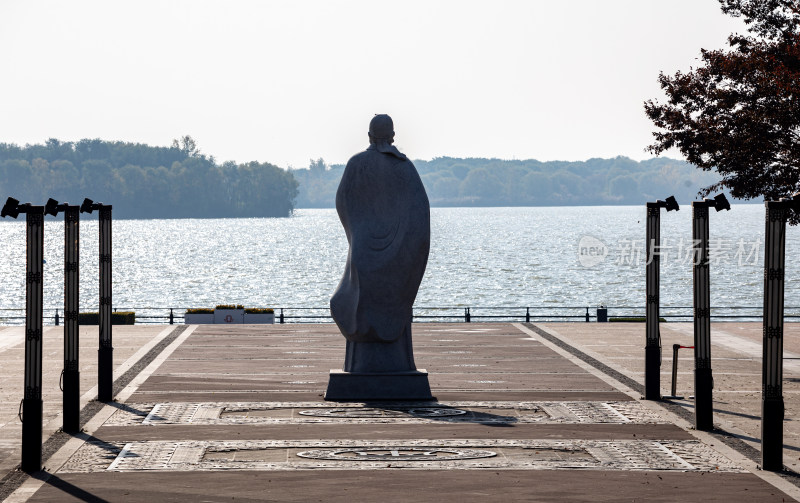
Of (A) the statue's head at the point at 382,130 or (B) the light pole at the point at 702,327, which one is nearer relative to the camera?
(B) the light pole at the point at 702,327

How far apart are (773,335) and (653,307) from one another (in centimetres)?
717

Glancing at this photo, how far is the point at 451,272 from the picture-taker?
120m

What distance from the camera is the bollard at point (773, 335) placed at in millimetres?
15852

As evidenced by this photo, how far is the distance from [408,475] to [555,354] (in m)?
16.2

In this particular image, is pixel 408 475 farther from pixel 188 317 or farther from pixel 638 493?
pixel 188 317

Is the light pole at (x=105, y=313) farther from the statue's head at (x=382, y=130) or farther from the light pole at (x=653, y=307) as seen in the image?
the light pole at (x=653, y=307)

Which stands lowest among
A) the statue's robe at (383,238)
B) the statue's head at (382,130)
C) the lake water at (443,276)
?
the lake water at (443,276)

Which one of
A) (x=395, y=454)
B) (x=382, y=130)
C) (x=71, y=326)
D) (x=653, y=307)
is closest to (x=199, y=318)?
(x=382, y=130)

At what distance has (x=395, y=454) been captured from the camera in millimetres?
17031

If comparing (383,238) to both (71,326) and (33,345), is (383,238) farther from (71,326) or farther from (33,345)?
(33,345)

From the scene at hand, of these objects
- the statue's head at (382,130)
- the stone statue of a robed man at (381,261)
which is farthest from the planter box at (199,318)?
the statue's head at (382,130)

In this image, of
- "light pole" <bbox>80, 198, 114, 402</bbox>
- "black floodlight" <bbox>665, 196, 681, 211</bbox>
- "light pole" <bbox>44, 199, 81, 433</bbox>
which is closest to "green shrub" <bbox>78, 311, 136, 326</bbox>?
"light pole" <bbox>80, 198, 114, 402</bbox>

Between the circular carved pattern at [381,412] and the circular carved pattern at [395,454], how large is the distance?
117 inches

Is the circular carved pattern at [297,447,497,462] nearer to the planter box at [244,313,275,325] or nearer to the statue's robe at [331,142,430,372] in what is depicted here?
the statue's robe at [331,142,430,372]
